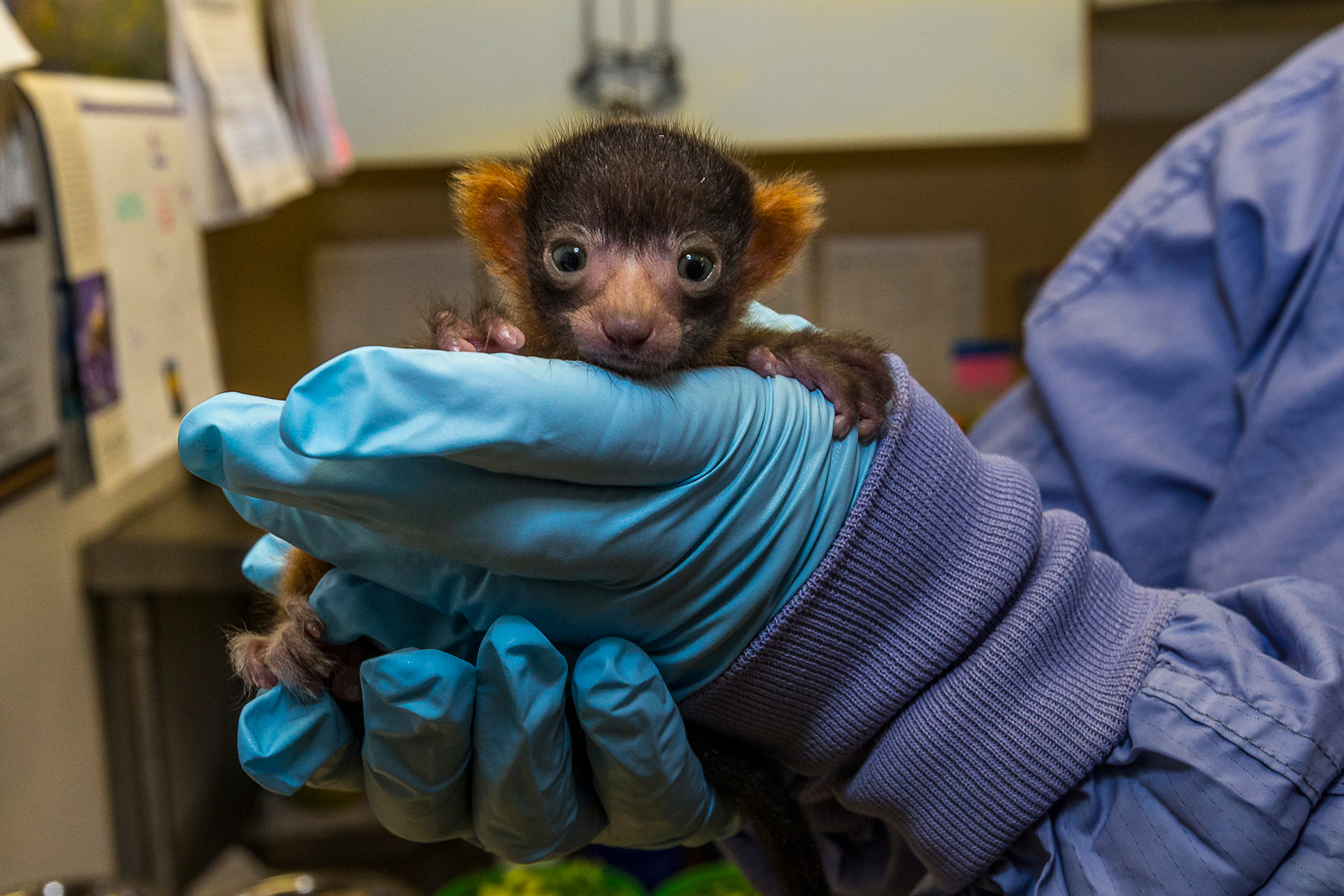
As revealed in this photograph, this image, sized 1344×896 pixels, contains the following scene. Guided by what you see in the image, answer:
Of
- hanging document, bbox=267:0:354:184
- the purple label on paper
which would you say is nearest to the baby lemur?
the purple label on paper

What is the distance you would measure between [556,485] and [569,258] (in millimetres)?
273

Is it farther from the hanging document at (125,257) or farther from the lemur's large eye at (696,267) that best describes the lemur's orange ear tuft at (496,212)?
the hanging document at (125,257)

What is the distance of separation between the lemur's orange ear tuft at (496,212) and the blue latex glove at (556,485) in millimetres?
281

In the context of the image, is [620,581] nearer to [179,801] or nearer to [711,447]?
[711,447]

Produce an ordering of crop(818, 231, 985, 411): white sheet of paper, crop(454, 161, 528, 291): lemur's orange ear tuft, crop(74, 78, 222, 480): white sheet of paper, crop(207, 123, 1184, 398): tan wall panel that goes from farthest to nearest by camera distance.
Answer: crop(818, 231, 985, 411): white sheet of paper → crop(207, 123, 1184, 398): tan wall panel → crop(74, 78, 222, 480): white sheet of paper → crop(454, 161, 528, 291): lemur's orange ear tuft

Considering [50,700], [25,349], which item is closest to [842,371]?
[25,349]

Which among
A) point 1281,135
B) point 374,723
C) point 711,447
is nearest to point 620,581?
point 711,447

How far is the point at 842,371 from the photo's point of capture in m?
1.12

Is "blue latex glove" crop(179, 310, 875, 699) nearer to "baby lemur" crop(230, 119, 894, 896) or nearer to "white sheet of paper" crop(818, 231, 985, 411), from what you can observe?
"baby lemur" crop(230, 119, 894, 896)

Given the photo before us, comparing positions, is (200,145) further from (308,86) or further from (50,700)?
(50,700)

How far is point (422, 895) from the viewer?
3037 millimetres

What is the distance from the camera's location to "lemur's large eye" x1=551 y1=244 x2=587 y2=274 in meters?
1.08

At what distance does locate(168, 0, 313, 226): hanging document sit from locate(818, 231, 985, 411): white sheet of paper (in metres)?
1.64

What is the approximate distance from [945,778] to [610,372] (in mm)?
514
